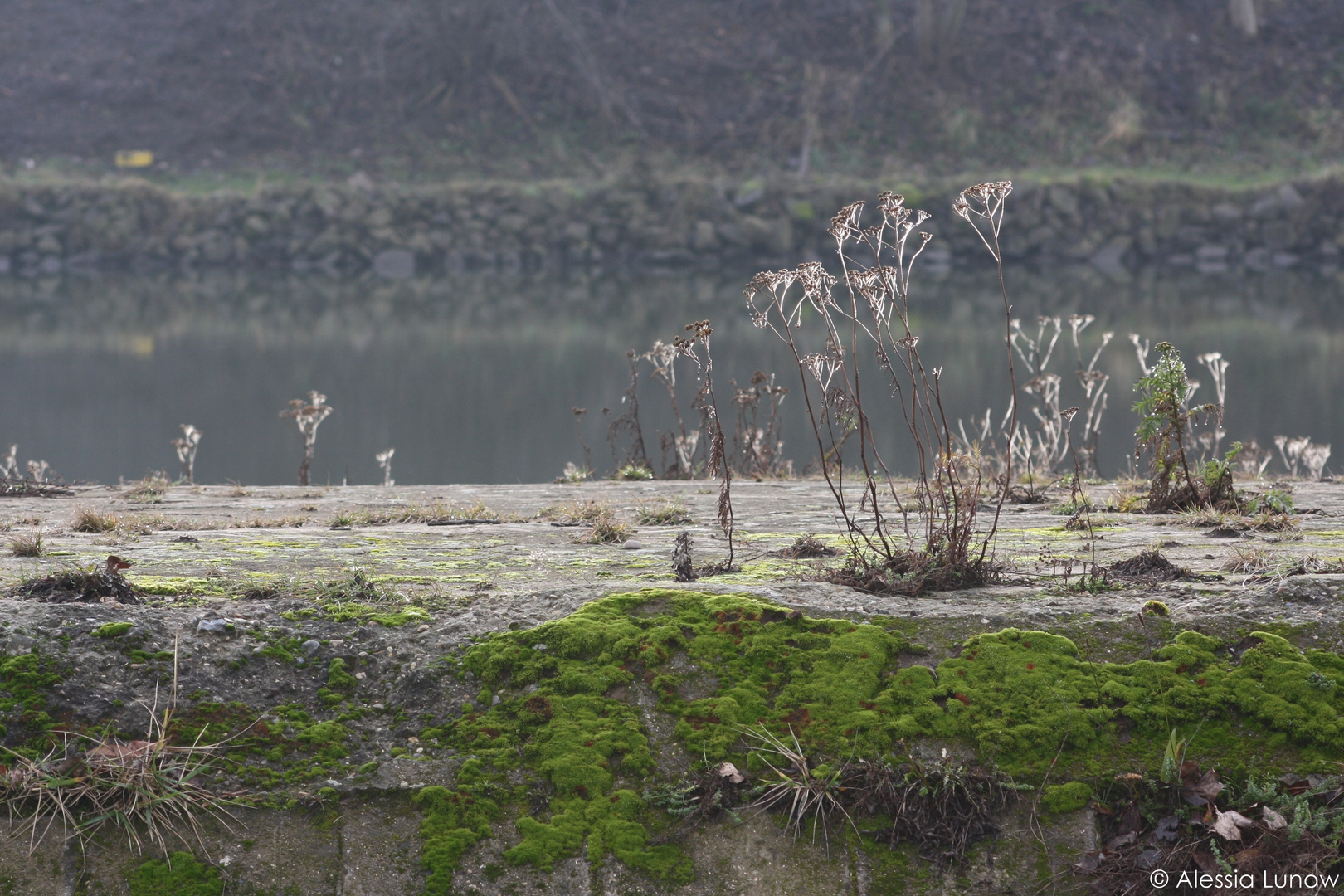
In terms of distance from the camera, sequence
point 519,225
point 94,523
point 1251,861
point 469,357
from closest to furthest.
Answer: point 1251,861 < point 94,523 < point 469,357 < point 519,225

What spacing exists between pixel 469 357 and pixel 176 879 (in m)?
14.6

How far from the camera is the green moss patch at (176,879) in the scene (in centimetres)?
221

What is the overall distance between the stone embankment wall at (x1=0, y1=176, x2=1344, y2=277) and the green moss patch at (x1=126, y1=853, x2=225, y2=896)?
2521cm

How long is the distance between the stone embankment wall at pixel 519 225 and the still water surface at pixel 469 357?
131cm

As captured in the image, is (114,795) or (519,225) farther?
(519,225)

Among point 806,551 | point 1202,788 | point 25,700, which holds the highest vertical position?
point 806,551

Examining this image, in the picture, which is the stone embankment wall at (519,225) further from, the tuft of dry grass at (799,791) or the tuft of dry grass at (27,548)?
the tuft of dry grass at (799,791)

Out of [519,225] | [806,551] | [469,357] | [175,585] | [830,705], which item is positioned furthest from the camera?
[519,225]

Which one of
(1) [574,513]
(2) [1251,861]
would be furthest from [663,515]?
(2) [1251,861]

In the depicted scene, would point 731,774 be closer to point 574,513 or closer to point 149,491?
point 574,513

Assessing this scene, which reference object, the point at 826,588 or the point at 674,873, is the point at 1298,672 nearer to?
the point at 826,588

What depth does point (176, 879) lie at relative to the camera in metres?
2.22

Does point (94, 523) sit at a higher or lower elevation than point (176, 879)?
higher

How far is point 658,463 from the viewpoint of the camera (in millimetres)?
10070
